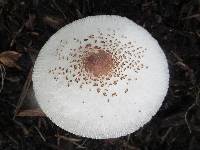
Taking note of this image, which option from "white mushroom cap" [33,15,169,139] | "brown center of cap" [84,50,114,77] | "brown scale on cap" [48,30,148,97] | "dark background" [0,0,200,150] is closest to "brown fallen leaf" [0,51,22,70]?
"dark background" [0,0,200,150]

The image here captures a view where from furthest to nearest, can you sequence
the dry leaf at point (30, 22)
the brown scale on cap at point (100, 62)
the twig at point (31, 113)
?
the dry leaf at point (30, 22) < the twig at point (31, 113) < the brown scale on cap at point (100, 62)

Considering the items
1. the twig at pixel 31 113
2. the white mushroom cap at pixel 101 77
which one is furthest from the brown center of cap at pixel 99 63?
the twig at pixel 31 113

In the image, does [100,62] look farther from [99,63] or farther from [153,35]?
[153,35]

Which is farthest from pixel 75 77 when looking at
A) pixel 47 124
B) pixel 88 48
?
pixel 47 124

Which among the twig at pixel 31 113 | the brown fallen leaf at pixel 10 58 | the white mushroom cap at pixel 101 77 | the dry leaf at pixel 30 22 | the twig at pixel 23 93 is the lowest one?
the twig at pixel 31 113

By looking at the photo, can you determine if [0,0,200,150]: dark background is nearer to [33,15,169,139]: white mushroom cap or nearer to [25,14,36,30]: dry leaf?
[25,14,36,30]: dry leaf

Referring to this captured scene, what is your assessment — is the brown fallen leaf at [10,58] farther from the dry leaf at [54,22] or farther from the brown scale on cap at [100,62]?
the brown scale on cap at [100,62]

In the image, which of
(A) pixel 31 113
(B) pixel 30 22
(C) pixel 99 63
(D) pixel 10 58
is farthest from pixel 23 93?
(C) pixel 99 63

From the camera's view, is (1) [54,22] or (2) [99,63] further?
(1) [54,22]
